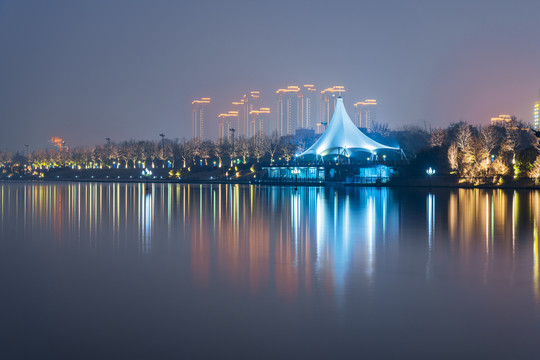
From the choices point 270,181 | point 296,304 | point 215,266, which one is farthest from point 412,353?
point 270,181

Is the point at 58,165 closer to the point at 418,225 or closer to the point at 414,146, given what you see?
the point at 414,146

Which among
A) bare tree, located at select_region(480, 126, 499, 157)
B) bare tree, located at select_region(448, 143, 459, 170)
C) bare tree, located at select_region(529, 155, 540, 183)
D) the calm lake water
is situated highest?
bare tree, located at select_region(480, 126, 499, 157)

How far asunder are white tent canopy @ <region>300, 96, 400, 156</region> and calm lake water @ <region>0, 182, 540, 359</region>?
137 feet

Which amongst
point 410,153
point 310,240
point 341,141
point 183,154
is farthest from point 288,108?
point 310,240

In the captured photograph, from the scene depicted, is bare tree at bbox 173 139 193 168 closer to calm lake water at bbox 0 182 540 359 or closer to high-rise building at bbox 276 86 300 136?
high-rise building at bbox 276 86 300 136

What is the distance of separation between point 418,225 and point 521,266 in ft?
20.9

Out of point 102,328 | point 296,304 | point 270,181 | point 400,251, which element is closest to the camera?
point 102,328

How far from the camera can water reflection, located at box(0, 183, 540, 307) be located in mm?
9000

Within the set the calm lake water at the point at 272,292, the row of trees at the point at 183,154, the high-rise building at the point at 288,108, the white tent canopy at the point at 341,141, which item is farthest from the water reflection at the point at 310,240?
the high-rise building at the point at 288,108

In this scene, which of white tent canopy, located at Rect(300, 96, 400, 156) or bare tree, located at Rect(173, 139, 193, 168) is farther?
bare tree, located at Rect(173, 139, 193, 168)

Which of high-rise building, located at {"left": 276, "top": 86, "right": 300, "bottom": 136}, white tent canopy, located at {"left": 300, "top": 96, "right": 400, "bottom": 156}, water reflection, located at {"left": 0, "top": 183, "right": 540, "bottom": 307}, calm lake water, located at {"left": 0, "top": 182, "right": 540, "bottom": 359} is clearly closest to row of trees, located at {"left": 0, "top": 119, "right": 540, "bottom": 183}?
white tent canopy, located at {"left": 300, "top": 96, "right": 400, "bottom": 156}

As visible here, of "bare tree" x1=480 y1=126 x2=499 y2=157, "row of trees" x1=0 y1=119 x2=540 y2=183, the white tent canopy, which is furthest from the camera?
the white tent canopy

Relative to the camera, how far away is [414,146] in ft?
296

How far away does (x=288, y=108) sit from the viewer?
139m
